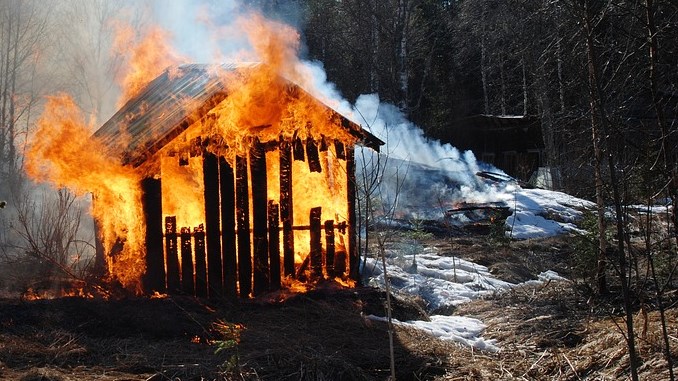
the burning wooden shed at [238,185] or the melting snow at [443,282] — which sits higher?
the burning wooden shed at [238,185]

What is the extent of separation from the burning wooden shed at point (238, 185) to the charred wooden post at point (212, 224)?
0.05 ft

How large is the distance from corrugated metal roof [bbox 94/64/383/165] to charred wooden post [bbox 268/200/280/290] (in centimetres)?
184

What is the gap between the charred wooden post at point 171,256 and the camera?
9945 millimetres

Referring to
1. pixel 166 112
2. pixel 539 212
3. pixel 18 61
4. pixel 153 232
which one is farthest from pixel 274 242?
pixel 18 61

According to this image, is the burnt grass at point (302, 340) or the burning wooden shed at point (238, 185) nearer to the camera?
the burnt grass at point (302, 340)

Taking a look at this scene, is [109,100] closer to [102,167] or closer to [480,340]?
[102,167]

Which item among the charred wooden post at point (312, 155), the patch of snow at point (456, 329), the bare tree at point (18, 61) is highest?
the bare tree at point (18, 61)

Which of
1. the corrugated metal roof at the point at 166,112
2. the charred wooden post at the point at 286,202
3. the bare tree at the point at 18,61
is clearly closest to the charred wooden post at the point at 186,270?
the corrugated metal roof at the point at 166,112

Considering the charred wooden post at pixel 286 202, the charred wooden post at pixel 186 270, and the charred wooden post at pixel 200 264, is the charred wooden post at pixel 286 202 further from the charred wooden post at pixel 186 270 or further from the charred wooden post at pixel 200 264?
the charred wooden post at pixel 186 270

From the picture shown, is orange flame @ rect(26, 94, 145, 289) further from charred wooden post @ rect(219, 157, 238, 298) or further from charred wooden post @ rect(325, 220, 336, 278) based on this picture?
charred wooden post @ rect(325, 220, 336, 278)

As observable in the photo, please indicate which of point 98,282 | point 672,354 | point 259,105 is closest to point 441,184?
point 259,105

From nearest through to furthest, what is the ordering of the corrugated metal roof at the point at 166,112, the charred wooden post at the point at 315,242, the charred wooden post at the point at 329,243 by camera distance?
the corrugated metal roof at the point at 166,112, the charred wooden post at the point at 315,242, the charred wooden post at the point at 329,243

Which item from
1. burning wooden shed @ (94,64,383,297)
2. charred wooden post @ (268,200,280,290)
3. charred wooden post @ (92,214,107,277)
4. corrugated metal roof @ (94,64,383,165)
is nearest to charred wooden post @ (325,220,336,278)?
burning wooden shed @ (94,64,383,297)

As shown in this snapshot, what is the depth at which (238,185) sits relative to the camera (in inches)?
410
